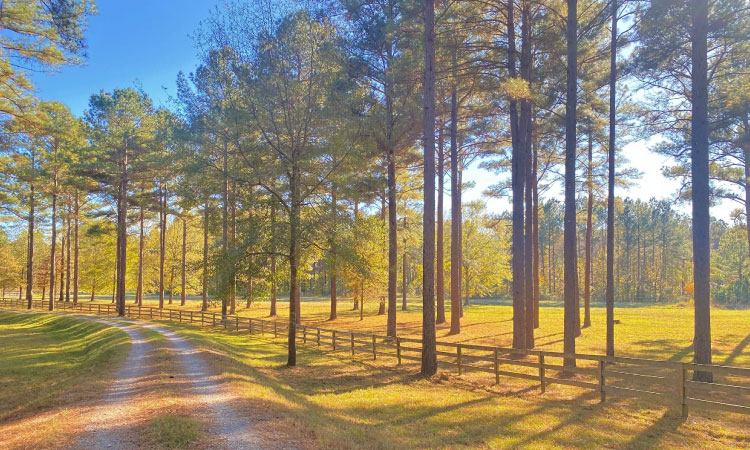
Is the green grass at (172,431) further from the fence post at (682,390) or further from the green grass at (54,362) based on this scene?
the fence post at (682,390)

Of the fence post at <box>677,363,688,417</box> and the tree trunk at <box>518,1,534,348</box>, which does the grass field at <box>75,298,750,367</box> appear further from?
the fence post at <box>677,363,688,417</box>

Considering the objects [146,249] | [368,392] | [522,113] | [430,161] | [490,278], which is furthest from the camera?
[146,249]

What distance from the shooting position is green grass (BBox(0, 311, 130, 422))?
29.2 feet

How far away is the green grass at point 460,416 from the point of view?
23.7 ft

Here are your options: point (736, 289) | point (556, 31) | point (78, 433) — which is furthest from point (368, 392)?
point (736, 289)

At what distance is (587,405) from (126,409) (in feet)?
32.5

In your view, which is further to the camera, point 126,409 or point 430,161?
point 430,161

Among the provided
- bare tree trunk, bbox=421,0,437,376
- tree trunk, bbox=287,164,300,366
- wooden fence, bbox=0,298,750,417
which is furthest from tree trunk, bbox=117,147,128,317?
bare tree trunk, bbox=421,0,437,376

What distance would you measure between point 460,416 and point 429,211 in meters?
5.90

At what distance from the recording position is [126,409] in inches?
297

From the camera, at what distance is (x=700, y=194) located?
38.1 ft

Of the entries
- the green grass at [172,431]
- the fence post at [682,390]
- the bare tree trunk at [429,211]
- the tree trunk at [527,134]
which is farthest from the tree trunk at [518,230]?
the green grass at [172,431]

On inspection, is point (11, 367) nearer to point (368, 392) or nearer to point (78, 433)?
point (78, 433)

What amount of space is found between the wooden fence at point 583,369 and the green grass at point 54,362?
758cm
